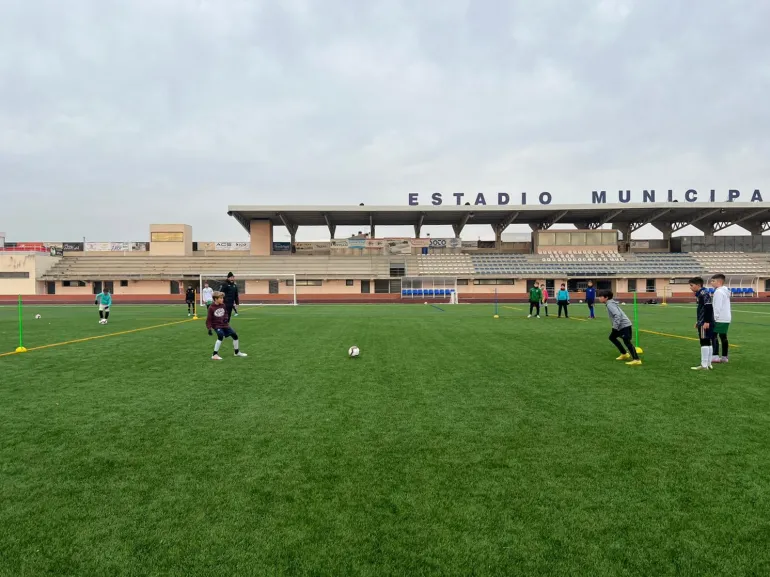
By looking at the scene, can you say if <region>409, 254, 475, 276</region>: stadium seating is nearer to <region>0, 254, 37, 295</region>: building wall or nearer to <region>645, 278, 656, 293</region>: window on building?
<region>645, 278, 656, 293</region>: window on building

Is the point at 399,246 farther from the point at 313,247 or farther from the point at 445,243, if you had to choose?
the point at 313,247

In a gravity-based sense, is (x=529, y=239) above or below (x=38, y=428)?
above

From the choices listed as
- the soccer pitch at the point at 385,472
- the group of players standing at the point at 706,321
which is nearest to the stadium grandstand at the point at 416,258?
the group of players standing at the point at 706,321

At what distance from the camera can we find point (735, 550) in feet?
10.3

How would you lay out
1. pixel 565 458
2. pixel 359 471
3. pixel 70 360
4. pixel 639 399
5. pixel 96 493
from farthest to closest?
pixel 70 360 → pixel 639 399 → pixel 565 458 → pixel 359 471 → pixel 96 493

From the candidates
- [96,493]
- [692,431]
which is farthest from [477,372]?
[96,493]

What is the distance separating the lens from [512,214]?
57562mm

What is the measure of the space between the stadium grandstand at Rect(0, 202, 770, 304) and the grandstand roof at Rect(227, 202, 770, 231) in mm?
133

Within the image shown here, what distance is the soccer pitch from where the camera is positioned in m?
3.11

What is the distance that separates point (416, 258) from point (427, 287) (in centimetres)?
956

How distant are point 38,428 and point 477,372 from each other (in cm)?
716

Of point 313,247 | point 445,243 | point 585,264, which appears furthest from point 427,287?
point 585,264

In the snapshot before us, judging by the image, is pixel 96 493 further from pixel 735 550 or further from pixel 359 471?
pixel 735 550

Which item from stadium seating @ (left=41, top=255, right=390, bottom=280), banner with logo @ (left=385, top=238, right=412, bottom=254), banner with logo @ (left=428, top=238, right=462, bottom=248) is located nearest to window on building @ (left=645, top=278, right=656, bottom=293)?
banner with logo @ (left=428, top=238, right=462, bottom=248)
